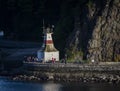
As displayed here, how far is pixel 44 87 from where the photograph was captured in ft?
370

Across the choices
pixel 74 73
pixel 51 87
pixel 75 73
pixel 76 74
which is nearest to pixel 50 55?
pixel 74 73

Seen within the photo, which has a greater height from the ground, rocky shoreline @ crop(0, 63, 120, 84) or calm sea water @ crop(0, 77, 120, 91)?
rocky shoreline @ crop(0, 63, 120, 84)

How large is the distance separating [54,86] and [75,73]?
19.7ft

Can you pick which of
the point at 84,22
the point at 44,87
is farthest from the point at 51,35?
the point at 44,87

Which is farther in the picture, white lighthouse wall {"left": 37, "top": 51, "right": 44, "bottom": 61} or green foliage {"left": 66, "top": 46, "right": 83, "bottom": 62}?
white lighthouse wall {"left": 37, "top": 51, "right": 44, "bottom": 61}

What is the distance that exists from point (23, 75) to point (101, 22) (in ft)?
37.5

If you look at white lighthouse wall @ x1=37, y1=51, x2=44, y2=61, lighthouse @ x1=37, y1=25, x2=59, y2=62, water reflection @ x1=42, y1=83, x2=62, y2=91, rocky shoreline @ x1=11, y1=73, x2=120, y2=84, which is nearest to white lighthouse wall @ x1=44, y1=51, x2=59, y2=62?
lighthouse @ x1=37, y1=25, x2=59, y2=62

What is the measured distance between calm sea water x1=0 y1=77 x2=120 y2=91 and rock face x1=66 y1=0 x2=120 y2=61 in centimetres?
896

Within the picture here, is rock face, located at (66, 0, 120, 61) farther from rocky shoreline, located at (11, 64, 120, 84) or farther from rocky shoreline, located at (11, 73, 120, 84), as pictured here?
rocky shoreline, located at (11, 73, 120, 84)

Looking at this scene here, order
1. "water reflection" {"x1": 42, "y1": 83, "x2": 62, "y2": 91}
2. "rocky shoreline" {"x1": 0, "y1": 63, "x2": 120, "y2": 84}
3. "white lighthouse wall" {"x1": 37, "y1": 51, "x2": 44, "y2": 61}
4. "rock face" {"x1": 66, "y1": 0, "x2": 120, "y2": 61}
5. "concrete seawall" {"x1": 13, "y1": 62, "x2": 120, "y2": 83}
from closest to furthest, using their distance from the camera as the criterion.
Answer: "water reflection" {"x1": 42, "y1": 83, "x2": 62, "y2": 91} < "rocky shoreline" {"x1": 0, "y1": 63, "x2": 120, "y2": 84} < "concrete seawall" {"x1": 13, "y1": 62, "x2": 120, "y2": 83} < "rock face" {"x1": 66, "y1": 0, "x2": 120, "y2": 61} < "white lighthouse wall" {"x1": 37, "y1": 51, "x2": 44, "y2": 61}

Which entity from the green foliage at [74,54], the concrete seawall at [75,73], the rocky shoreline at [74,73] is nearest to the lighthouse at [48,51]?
the green foliage at [74,54]

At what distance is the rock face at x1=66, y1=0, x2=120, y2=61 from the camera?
122000mm

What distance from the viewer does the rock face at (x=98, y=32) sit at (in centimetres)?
12200

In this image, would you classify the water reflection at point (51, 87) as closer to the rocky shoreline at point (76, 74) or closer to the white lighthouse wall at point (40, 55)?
the rocky shoreline at point (76, 74)
